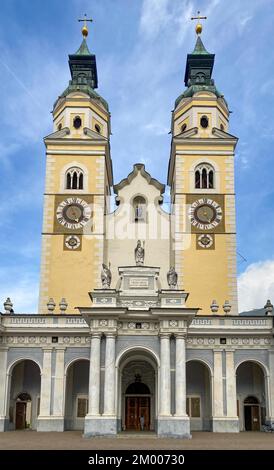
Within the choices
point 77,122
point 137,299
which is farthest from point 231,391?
point 77,122

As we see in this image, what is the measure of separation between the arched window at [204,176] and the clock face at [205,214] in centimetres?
140

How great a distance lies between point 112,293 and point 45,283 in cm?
1198

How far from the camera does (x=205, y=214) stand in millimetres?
45281

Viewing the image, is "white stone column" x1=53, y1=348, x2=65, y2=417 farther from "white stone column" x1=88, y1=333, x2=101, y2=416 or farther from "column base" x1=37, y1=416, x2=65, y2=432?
"white stone column" x1=88, y1=333, x2=101, y2=416

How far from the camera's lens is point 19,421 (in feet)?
119

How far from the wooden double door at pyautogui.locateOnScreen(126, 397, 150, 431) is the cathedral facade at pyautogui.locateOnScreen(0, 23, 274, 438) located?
62 mm

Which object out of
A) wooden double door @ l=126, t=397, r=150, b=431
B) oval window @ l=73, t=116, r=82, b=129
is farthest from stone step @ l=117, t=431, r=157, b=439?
oval window @ l=73, t=116, r=82, b=129

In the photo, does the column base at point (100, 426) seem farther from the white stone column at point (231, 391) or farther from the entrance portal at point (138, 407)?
the white stone column at point (231, 391)

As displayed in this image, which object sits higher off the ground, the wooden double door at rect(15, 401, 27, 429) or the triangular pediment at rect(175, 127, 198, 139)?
the triangular pediment at rect(175, 127, 198, 139)

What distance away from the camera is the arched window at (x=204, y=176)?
46.5 m

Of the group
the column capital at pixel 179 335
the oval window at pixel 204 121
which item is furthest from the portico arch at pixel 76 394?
the oval window at pixel 204 121

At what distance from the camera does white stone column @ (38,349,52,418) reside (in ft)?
113
